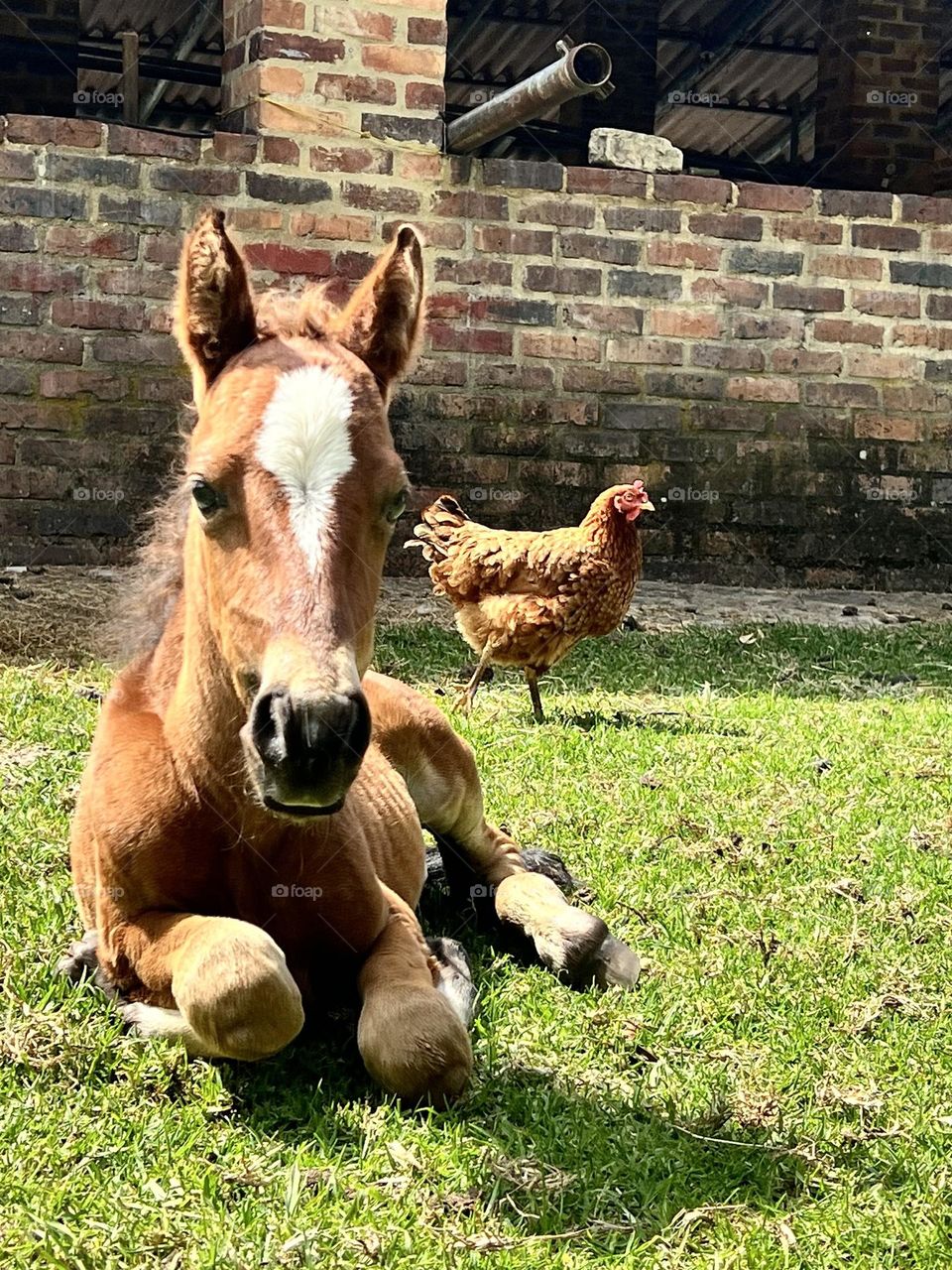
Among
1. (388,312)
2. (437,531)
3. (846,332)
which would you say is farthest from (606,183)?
(388,312)

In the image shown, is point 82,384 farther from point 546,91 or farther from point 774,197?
point 774,197

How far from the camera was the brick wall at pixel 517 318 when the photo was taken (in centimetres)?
890

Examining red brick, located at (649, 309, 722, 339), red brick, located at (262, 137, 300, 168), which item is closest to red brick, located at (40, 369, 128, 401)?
red brick, located at (262, 137, 300, 168)

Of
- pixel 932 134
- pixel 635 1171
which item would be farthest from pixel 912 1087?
pixel 932 134

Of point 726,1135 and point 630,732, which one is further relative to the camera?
point 630,732

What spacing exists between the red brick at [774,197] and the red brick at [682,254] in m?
0.40

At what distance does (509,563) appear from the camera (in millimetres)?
6953

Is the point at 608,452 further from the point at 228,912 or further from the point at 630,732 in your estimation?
the point at 228,912

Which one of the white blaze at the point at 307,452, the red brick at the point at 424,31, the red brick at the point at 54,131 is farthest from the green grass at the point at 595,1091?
the red brick at the point at 424,31

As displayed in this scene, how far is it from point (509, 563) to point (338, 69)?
12.7 ft

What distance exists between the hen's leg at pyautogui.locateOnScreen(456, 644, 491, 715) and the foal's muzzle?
13.3 ft

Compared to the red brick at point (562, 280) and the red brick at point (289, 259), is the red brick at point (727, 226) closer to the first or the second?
the red brick at point (562, 280)

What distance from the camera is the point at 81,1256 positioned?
2.44 m

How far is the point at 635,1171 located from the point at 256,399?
162cm
